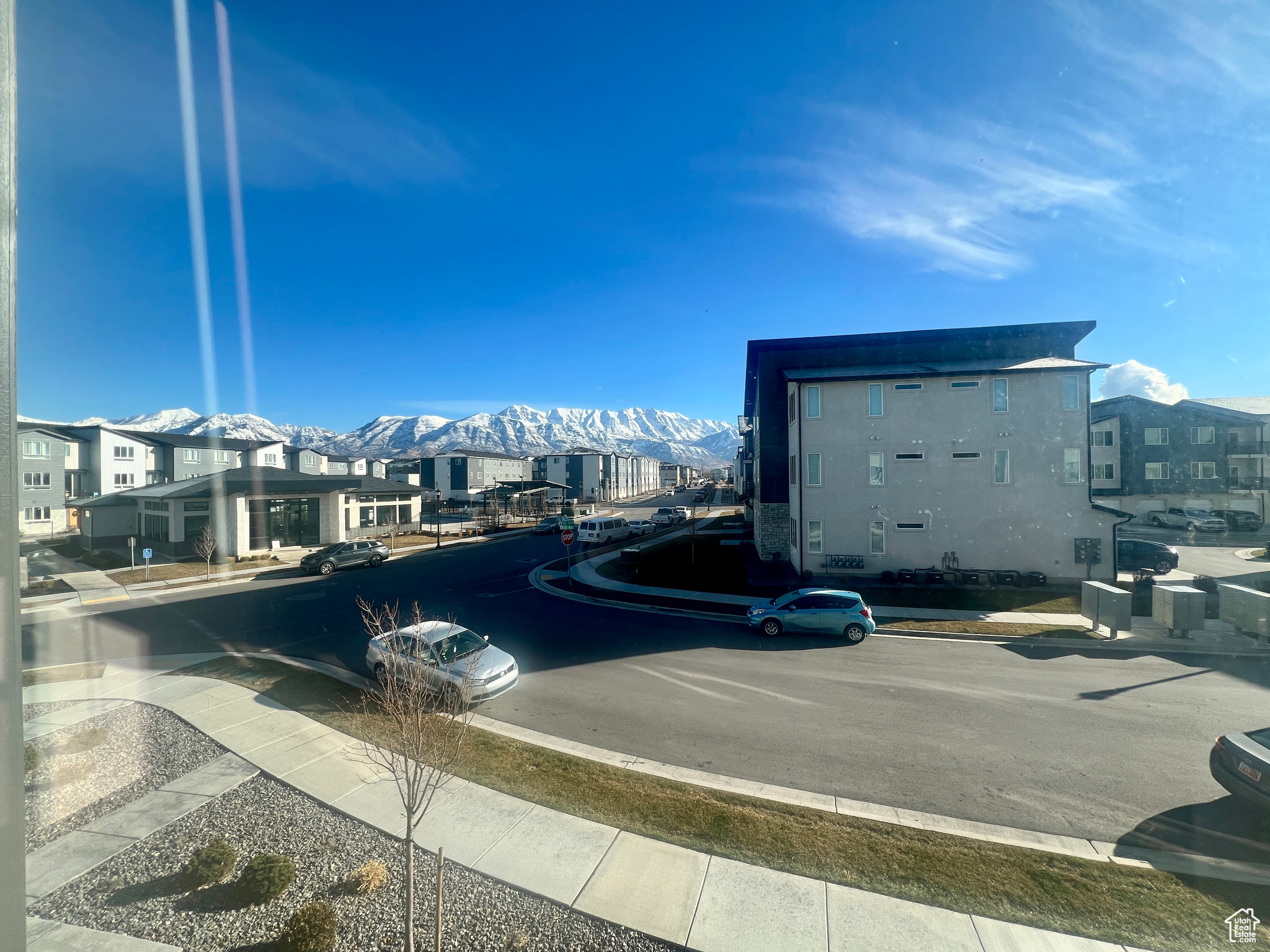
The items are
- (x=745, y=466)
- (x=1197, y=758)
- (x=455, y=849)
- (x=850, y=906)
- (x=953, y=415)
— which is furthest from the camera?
(x=745, y=466)

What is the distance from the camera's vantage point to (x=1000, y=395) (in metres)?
23.2

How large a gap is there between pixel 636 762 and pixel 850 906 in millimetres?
3946

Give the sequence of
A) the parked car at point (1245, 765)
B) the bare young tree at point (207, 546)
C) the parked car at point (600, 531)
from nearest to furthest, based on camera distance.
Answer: the parked car at point (1245, 765) < the bare young tree at point (207, 546) < the parked car at point (600, 531)

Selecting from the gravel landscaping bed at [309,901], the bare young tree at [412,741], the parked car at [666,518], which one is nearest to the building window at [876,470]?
the bare young tree at [412,741]

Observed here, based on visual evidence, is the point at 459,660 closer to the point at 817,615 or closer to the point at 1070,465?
the point at 817,615

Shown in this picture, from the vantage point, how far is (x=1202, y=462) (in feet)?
144

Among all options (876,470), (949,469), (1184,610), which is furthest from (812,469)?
(1184,610)

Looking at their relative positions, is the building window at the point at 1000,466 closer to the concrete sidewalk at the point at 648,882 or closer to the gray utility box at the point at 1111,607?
the gray utility box at the point at 1111,607

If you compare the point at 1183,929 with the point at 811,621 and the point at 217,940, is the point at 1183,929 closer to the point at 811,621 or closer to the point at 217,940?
the point at 217,940

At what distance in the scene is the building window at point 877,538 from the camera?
23.9 metres

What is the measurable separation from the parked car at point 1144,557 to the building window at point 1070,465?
553 centimetres

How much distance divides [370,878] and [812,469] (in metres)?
22.5

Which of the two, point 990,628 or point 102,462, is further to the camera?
point 102,462

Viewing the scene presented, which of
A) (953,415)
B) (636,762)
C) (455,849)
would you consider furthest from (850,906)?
(953,415)
